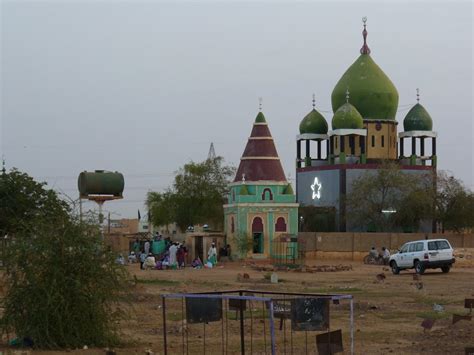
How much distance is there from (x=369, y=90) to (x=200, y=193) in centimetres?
1402

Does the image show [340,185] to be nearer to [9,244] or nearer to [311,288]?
[311,288]

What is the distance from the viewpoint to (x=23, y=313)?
16.7 metres

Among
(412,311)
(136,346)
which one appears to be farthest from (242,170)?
(136,346)

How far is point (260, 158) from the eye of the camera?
5822cm

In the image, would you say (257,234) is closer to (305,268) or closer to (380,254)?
(380,254)

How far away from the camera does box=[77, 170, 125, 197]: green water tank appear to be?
51756 millimetres

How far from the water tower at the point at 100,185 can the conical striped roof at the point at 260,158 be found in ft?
28.0

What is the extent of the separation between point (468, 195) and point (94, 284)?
51488mm

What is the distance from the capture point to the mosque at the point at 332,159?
56.9 m

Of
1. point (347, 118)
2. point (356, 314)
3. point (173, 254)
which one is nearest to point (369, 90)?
point (347, 118)

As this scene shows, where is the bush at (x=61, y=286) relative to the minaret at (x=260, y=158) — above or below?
below

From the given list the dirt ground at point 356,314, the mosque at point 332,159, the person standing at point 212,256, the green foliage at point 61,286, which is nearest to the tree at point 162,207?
the mosque at point 332,159

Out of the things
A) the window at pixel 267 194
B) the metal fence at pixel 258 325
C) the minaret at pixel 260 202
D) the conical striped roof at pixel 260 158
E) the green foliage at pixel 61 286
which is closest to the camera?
the metal fence at pixel 258 325

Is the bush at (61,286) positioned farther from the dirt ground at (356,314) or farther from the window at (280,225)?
the window at (280,225)
